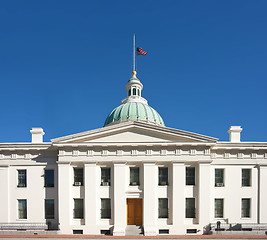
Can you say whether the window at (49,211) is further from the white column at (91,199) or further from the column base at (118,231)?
the column base at (118,231)

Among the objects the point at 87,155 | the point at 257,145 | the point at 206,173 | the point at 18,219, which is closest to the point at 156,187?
the point at 206,173

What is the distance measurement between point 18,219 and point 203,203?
18074 mm

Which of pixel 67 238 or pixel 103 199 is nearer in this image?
pixel 67 238

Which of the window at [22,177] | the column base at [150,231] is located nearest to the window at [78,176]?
the window at [22,177]

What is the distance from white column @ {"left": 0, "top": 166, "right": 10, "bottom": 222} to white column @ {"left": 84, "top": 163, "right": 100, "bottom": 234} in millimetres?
8084

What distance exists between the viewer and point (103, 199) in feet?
54.1

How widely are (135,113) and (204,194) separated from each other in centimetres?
1344

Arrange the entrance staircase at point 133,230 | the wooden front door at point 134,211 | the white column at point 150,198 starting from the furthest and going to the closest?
the wooden front door at point 134,211 → the white column at point 150,198 → the entrance staircase at point 133,230

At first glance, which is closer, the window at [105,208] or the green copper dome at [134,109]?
the window at [105,208]

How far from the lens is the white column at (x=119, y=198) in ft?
51.7

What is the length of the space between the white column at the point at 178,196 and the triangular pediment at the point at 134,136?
2.60m

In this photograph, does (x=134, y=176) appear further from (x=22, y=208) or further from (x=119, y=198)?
(x=22, y=208)

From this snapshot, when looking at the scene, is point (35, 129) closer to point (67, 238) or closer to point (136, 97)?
point (67, 238)

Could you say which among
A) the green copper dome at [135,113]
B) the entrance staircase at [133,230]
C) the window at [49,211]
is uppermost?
the green copper dome at [135,113]
